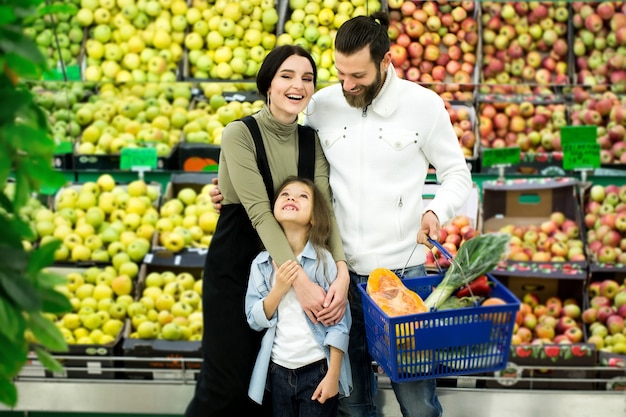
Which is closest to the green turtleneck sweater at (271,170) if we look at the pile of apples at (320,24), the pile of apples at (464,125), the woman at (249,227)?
the woman at (249,227)

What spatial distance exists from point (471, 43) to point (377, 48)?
2475 millimetres

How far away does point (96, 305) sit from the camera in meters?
3.46

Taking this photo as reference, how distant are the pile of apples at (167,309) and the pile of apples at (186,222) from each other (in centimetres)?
18

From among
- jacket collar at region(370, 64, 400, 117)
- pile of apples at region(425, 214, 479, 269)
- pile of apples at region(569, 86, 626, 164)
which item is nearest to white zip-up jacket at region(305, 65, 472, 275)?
jacket collar at region(370, 64, 400, 117)

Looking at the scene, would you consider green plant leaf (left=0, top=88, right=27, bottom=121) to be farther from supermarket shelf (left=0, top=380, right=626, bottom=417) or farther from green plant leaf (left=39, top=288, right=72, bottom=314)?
supermarket shelf (left=0, top=380, right=626, bottom=417)

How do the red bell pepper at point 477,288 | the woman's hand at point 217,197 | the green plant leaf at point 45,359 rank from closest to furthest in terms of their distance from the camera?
the green plant leaf at point 45,359 < the red bell pepper at point 477,288 < the woman's hand at point 217,197

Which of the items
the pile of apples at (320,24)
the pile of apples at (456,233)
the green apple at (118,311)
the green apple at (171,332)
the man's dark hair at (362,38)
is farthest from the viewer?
the pile of apples at (320,24)

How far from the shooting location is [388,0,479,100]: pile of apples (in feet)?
14.0

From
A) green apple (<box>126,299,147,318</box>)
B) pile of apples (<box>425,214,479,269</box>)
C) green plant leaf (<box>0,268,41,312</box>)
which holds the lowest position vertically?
green apple (<box>126,299,147,318</box>)

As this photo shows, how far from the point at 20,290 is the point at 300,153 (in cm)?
138

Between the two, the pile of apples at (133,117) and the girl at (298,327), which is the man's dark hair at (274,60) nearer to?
the girl at (298,327)

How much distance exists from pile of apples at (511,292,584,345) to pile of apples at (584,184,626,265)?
0.96 ft

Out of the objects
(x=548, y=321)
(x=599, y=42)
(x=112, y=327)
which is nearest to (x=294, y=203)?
(x=112, y=327)

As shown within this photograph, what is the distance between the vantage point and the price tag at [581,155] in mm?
3740
